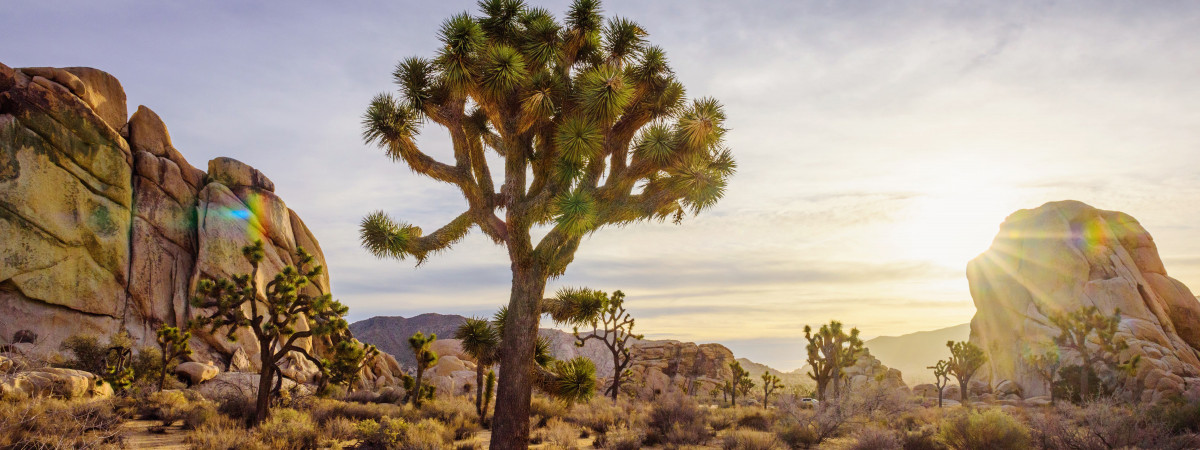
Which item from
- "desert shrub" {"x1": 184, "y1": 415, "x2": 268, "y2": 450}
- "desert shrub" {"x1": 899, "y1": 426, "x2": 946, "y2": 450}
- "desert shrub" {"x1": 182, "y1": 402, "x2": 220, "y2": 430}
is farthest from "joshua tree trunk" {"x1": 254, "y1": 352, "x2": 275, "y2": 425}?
"desert shrub" {"x1": 899, "y1": 426, "x2": 946, "y2": 450}

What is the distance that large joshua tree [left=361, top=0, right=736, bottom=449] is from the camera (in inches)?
438

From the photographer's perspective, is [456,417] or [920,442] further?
[456,417]

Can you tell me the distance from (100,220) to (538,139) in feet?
94.4

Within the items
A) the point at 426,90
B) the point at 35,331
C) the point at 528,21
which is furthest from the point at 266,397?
the point at 35,331

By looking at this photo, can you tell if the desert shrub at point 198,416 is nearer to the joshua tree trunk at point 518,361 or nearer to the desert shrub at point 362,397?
the joshua tree trunk at point 518,361

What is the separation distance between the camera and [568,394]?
12.2 m

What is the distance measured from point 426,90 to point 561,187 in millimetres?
3448

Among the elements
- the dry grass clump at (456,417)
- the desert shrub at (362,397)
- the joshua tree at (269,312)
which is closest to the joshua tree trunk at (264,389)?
the joshua tree at (269,312)

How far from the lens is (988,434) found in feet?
37.7

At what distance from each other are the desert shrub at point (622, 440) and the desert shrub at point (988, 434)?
20.9 feet

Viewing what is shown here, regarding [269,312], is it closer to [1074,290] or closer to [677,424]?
[677,424]

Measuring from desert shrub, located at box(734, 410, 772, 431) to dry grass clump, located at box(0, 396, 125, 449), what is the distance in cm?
1441

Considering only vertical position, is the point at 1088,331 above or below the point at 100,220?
below

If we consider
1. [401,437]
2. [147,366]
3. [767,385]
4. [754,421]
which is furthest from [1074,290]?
[147,366]
